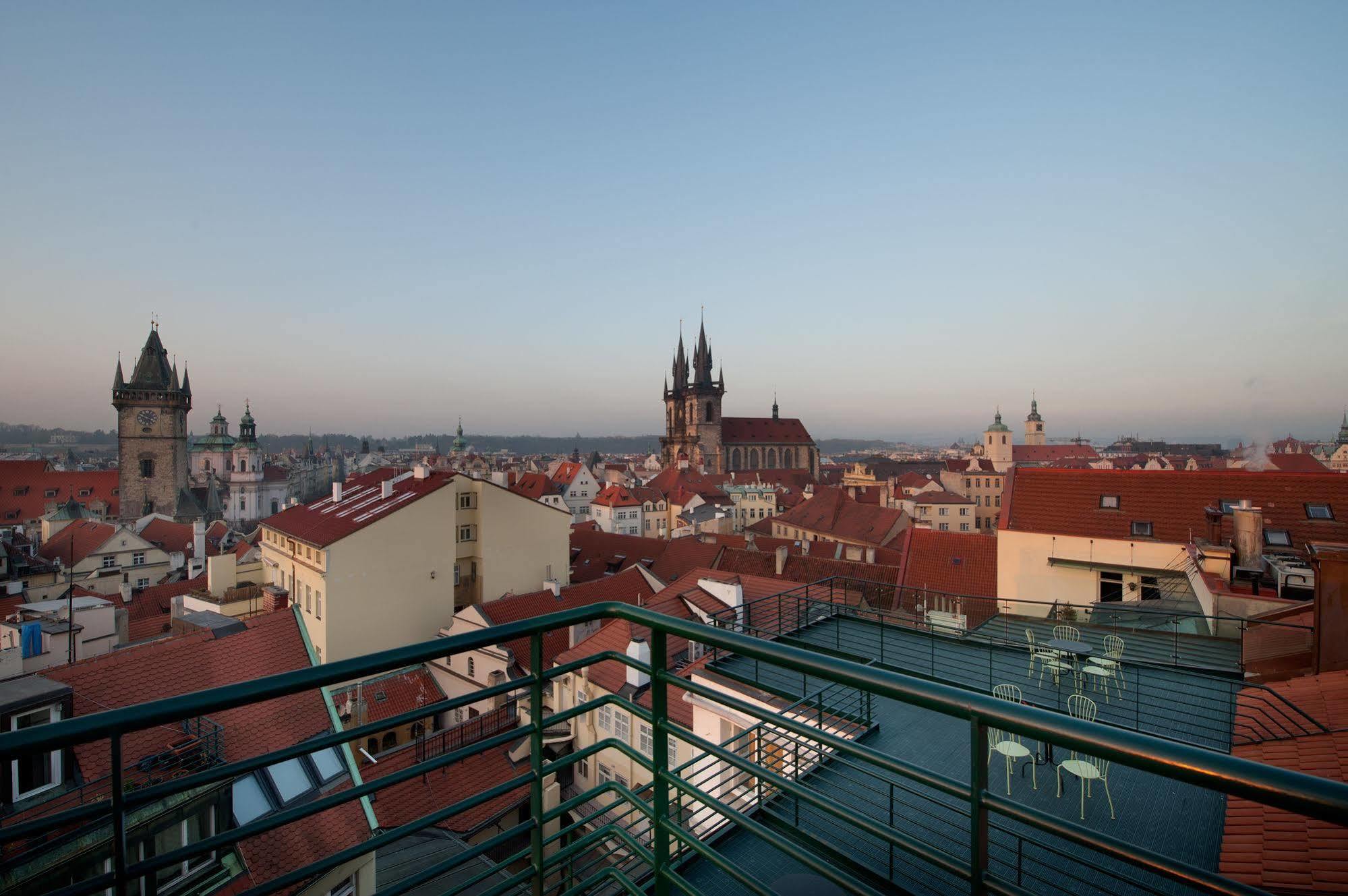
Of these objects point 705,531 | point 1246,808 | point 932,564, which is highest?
point 1246,808

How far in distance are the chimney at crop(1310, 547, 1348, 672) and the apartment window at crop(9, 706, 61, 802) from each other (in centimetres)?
1399

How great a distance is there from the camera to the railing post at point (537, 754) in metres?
2.07

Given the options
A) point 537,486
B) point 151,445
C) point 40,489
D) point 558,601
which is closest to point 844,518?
point 537,486

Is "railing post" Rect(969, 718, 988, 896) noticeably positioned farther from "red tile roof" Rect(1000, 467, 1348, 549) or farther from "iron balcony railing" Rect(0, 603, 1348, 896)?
Result: "red tile roof" Rect(1000, 467, 1348, 549)

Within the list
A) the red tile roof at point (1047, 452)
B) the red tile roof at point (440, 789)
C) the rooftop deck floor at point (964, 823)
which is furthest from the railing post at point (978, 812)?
the red tile roof at point (1047, 452)

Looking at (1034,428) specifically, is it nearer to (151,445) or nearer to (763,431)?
(763,431)

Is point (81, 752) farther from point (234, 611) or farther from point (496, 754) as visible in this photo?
point (234, 611)

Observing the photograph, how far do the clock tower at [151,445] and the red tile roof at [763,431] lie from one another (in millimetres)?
60297

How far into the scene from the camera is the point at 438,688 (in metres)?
19.4

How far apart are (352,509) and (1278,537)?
88.5 ft

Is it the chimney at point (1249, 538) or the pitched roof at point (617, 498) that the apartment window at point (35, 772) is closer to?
the chimney at point (1249, 538)

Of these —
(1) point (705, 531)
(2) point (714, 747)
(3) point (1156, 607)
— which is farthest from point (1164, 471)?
(1) point (705, 531)

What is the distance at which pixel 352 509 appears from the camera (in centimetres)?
2556

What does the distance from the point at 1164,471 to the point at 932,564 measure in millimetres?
6653
